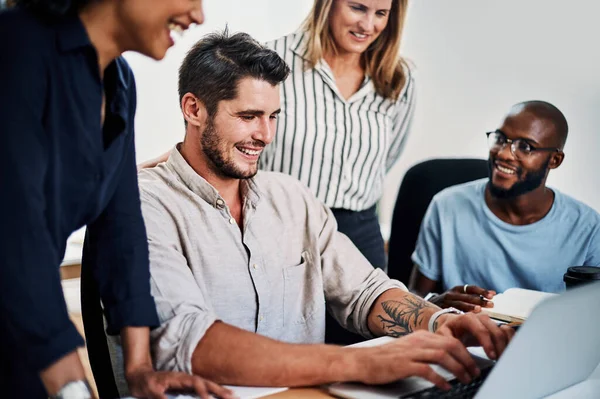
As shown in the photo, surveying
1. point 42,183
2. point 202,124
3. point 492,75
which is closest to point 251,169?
point 202,124

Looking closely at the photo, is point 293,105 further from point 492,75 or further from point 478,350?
point 492,75

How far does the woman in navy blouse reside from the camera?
96 centimetres

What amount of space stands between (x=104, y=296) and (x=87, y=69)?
1.36 ft

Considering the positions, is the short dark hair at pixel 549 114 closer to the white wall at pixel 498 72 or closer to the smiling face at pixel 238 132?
the white wall at pixel 498 72

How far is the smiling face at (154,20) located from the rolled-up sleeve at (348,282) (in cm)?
82

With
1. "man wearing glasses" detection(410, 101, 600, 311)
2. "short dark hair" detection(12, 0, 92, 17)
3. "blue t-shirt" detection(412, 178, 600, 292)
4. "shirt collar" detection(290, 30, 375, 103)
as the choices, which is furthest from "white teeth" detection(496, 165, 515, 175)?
"short dark hair" detection(12, 0, 92, 17)

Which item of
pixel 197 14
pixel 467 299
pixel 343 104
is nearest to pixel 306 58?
pixel 343 104

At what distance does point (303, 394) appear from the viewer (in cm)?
124

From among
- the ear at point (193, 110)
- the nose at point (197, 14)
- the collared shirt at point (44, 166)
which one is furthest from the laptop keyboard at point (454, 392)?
the ear at point (193, 110)

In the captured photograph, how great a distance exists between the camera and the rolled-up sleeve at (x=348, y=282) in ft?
5.64

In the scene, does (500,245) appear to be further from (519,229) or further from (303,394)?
(303,394)

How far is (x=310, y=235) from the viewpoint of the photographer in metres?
1.82

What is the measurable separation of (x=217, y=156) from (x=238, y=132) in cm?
7

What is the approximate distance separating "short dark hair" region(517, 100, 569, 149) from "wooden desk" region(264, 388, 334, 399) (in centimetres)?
131
